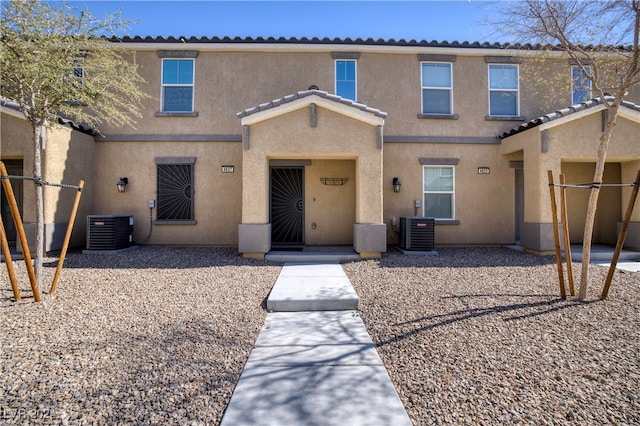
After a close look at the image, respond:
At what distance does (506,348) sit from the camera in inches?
139

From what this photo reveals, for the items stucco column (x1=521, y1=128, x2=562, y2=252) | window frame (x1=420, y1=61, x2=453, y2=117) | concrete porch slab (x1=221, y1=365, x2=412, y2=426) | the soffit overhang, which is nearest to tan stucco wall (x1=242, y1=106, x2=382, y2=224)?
the soffit overhang

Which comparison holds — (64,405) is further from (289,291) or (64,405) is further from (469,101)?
(469,101)

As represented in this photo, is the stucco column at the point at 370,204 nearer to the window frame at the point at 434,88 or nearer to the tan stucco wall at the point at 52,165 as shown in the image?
the window frame at the point at 434,88

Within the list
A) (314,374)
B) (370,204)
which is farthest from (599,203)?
(314,374)

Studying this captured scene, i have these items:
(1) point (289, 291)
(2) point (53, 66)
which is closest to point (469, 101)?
(1) point (289, 291)

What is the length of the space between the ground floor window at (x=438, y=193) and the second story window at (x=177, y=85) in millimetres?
8530

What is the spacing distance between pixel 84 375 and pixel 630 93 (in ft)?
54.7

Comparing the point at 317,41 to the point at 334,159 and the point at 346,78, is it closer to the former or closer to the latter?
the point at 346,78

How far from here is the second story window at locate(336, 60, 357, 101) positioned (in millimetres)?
10789

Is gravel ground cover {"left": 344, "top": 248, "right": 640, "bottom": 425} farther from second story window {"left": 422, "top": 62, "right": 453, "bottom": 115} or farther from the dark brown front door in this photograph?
second story window {"left": 422, "top": 62, "right": 453, "bottom": 115}

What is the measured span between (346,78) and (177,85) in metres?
5.79

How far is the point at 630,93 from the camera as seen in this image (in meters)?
11.1

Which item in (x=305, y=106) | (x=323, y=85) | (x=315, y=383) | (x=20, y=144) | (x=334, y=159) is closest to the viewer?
(x=315, y=383)

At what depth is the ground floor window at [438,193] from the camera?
10703 mm
